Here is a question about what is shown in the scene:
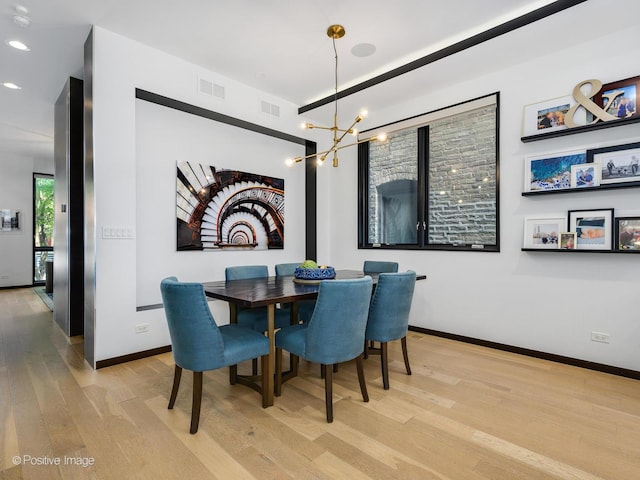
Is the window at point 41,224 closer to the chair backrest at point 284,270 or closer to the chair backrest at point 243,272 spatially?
the chair backrest at point 243,272

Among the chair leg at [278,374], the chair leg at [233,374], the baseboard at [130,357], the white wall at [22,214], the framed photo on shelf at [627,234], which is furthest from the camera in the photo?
the white wall at [22,214]

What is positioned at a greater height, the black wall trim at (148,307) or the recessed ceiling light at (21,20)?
the recessed ceiling light at (21,20)

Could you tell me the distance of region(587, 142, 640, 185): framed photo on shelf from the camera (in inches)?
109

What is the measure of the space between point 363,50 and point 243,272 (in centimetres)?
254

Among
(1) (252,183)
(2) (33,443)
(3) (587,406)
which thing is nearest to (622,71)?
(3) (587,406)

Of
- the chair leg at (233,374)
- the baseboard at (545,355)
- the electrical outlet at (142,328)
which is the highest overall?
the electrical outlet at (142,328)

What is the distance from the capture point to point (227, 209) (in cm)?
420

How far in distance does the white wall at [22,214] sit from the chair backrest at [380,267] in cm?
783

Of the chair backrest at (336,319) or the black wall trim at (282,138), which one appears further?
the black wall trim at (282,138)

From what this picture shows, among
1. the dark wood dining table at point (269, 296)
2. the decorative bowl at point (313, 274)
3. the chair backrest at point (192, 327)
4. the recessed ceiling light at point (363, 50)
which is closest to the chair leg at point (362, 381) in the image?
the dark wood dining table at point (269, 296)

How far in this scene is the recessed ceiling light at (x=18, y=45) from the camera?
3.22 metres

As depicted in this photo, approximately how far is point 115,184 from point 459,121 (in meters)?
3.77

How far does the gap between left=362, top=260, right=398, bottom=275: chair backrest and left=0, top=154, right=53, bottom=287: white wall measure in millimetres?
7830

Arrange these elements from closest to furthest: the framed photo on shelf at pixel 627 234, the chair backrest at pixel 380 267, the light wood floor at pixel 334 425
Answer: the light wood floor at pixel 334 425, the framed photo on shelf at pixel 627 234, the chair backrest at pixel 380 267
